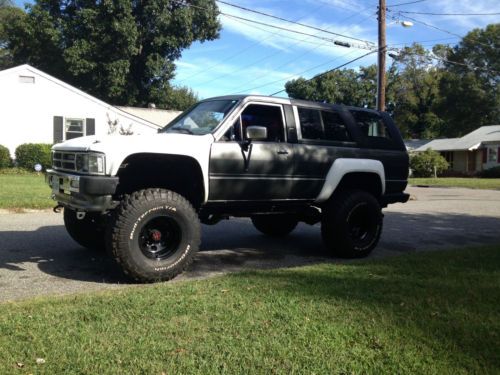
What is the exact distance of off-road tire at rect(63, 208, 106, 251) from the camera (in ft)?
22.1

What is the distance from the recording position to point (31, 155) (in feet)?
75.2

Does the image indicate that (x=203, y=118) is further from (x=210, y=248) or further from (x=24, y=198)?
(x=24, y=198)

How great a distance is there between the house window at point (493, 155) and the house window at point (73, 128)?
34.6m

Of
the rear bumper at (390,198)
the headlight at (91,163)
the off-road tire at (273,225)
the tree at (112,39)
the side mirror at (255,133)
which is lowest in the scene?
the off-road tire at (273,225)

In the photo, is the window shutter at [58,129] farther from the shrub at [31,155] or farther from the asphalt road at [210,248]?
the asphalt road at [210,248]

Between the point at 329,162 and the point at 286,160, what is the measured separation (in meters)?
0.73

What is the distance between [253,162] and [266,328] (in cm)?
263

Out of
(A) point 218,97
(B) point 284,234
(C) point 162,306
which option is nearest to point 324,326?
(C) point 162,306

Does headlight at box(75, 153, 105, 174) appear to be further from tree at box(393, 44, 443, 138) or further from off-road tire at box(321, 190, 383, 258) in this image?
tree at box(393, 44, 443, 138)

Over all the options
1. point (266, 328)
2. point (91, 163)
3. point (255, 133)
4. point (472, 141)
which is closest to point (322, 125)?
point (255, 133)

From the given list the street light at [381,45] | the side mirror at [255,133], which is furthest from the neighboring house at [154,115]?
the side mirror at [255,133]

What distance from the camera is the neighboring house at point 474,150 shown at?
44250 mm

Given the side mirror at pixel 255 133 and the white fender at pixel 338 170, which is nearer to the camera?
the side mirror at pixel 255 133

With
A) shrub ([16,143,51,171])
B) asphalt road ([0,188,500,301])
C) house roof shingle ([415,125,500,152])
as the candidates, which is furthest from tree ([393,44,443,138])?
asphalt road ([0,188,500,301])
